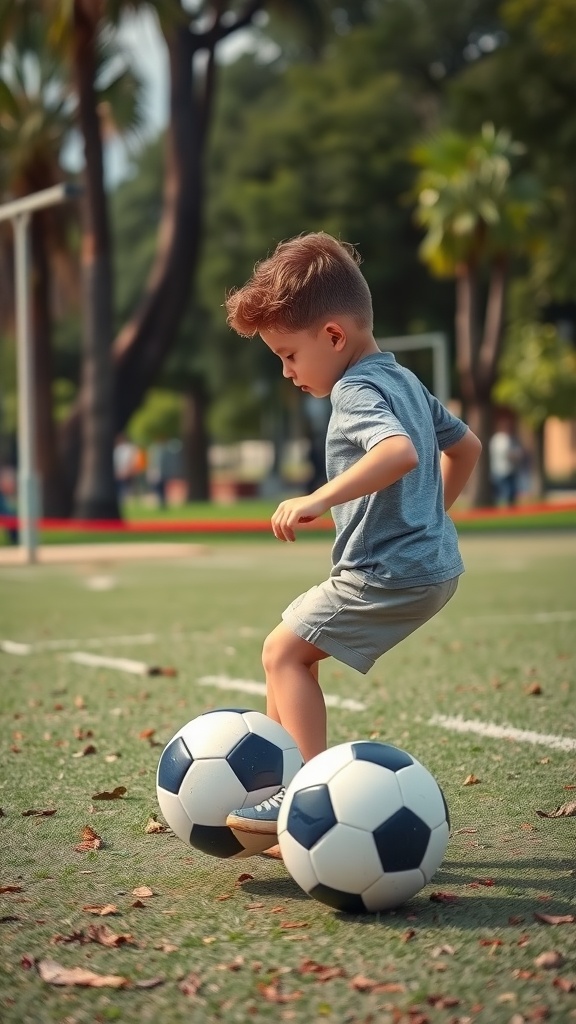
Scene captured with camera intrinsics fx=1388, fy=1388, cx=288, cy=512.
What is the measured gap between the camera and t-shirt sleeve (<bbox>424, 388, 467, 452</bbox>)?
4500 mm

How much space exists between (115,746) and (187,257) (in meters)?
23.4

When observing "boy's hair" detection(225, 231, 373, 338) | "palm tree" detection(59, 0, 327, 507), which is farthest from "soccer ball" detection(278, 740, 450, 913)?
"palm tree" detection(59, 0, 327, 507)

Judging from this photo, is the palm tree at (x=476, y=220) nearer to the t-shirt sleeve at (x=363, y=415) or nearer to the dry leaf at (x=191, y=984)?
the t-shirt sleeve at (x=363, y=415)

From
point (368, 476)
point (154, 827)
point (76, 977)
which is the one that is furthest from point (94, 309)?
point (76, 977)

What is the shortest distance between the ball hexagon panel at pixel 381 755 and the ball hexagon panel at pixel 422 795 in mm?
24

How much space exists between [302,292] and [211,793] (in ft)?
5.03

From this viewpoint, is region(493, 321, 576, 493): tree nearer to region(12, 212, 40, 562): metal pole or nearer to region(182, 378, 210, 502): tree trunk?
region(182, 378, 210, 502): tree trunk

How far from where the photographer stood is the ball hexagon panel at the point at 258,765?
4250 mm

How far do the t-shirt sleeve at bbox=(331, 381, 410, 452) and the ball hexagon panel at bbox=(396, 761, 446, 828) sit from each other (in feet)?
3.00

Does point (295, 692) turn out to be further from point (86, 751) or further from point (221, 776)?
point (86, 751)

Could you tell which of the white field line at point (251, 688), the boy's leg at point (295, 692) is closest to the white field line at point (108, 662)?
the white field line at point (251, 688)

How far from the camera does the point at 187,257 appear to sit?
28797mm

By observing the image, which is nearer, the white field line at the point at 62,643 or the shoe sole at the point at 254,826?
the shoe sole at the point at 254,826

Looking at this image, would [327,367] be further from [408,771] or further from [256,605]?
[256,605]
